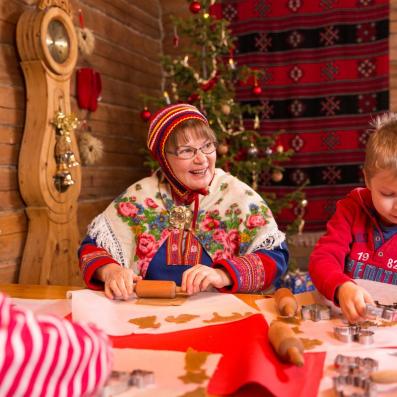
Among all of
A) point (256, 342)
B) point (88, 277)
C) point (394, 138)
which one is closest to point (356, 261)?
point (394, 138)

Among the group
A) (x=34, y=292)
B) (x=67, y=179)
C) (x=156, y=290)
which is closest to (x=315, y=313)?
(x=156, y=290)

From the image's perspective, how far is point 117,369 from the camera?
35.4 inches

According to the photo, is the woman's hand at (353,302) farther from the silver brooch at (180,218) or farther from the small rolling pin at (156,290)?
the silver brooch at (180,218)

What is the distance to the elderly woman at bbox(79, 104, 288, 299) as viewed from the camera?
1.72m

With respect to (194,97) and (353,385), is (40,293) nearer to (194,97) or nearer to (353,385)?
(353,385)

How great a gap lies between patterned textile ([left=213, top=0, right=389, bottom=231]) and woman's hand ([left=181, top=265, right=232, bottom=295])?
114 inches

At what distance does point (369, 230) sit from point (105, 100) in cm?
256

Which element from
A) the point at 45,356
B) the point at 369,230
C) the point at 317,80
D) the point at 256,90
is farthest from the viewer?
the point at 317,80

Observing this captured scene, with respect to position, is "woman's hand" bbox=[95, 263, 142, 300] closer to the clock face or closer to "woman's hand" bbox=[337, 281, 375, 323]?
"woman's hand" bbox=[337, 281, 375, 323]

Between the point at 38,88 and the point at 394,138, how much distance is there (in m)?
1.79

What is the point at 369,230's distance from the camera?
1.56 meters

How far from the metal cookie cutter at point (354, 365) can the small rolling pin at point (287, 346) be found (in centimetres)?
6

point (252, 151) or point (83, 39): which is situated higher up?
point (83, 39)

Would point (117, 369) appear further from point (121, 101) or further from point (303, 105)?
point (303, 105)
